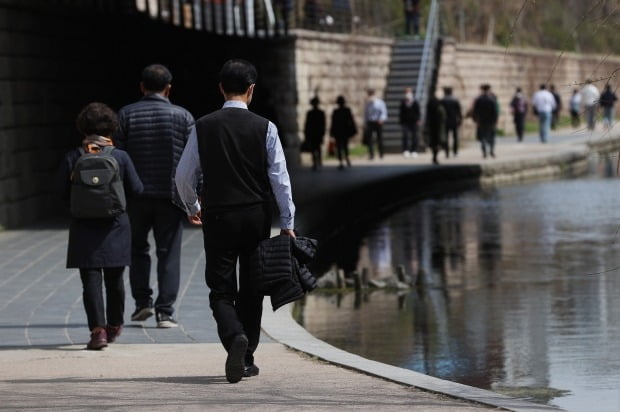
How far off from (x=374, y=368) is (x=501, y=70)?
46179 millimetres

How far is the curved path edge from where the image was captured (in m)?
7.18

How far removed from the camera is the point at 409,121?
36.9 m

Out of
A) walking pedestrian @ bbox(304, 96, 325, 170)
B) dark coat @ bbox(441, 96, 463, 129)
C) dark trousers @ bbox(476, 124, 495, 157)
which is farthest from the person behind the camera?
dark coat @ bbox(441, 96, 463, 129)

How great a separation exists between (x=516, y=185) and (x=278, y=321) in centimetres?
2009

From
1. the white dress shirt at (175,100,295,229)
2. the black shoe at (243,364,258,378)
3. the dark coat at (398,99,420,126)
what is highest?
the white dress shirt at (175,100,295,229)

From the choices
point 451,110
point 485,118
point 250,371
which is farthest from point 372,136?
point 250,371

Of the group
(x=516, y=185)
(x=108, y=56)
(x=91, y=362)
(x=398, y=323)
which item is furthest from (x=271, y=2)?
(x=91, y=362)

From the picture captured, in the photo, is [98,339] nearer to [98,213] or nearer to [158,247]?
[98,213]

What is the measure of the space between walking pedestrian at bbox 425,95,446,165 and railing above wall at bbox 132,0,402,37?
3.47 metres

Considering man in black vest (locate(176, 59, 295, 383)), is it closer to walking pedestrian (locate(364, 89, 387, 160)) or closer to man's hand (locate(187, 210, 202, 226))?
man's hand (locate(187, 210, 202, 226))

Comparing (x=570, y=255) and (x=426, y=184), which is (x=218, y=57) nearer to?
(x=426, y=184)

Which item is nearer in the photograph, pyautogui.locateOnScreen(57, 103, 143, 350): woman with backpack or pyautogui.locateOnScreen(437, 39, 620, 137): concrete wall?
pyautogui.locateOnScreen(57, 103, 143, 350): woman with backpack

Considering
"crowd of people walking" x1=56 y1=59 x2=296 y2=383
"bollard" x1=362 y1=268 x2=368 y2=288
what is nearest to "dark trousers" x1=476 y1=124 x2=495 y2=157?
"bollard" x1=362 y1=268 x2=368 y2=288

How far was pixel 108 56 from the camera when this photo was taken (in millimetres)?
23891
